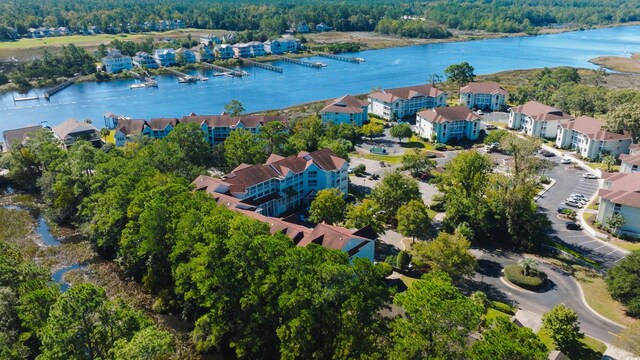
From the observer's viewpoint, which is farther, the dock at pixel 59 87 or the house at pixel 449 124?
the dock at pixel 59 87

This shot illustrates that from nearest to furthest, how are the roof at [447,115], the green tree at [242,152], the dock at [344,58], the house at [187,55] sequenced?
the green tree at [242,152] < the roof at [447,115] < the house at [187,55] < the dock at [344,58]

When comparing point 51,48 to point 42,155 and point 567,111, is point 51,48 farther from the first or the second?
point 567,111

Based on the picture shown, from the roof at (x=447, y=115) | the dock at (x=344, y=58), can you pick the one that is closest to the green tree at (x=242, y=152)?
the roof at (x=447, y=115)

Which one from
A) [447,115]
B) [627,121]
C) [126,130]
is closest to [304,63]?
[447,115]

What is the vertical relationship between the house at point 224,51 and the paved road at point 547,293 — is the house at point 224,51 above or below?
above

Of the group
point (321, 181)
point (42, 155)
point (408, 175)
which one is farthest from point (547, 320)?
point (42, 155)

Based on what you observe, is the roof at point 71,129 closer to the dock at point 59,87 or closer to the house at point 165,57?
the dock at point 59,87

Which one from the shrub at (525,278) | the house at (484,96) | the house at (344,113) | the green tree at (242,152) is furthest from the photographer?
the house at (484,96)
